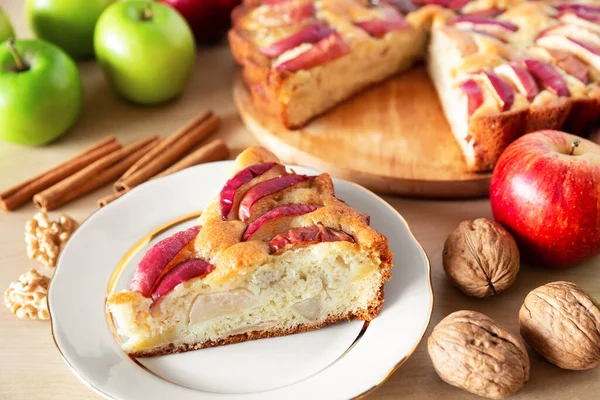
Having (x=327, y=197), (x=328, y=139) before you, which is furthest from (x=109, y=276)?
(x=328, y=139)

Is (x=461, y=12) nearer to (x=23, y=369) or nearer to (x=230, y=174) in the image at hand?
(x=230, y=174)

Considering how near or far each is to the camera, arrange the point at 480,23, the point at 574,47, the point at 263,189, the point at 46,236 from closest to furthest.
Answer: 1. the point at 263,189
2. the point at 46,236
3. the point at 574,47
4. the point at 480,23

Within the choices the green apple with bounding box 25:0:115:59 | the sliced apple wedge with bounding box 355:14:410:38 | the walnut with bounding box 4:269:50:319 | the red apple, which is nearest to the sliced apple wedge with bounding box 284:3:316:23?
the sliced apple wedge with bounding box 355:14:410:38

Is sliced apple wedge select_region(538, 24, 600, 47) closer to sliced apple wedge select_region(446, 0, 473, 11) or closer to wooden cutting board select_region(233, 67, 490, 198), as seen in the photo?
sliced apple wedge select_region(446, 0, 473, 11)

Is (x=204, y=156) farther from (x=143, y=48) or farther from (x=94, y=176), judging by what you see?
(x=143, y=48)

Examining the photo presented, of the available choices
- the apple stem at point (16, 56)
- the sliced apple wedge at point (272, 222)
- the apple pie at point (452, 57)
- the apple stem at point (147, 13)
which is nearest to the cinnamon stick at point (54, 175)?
the apple stem at point (16, 56)

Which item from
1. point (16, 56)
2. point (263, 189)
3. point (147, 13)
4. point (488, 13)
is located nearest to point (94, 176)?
point (16, 56)
